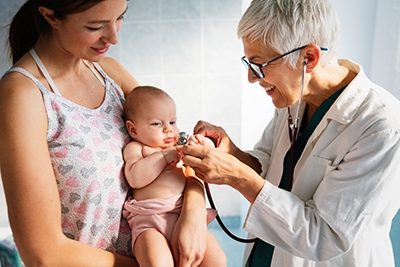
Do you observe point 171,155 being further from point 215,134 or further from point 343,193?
point 343,193

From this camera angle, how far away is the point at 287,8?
1313 millimetres

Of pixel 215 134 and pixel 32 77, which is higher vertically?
pixel 32 77

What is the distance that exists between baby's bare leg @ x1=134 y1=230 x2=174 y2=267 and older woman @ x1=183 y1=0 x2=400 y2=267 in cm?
23

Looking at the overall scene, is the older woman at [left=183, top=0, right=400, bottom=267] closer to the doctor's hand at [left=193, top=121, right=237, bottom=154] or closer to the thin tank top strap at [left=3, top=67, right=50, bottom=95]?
the doctor's hand at [left=193, top=121, right=237, bottom=154]

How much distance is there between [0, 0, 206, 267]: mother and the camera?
Result: 1.06 meters

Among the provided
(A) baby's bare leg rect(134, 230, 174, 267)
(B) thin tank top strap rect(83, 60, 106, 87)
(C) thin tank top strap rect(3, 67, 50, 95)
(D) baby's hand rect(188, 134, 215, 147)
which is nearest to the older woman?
(D) baby's hand rect(188, 134, 215, 147)

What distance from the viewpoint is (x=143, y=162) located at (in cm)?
130

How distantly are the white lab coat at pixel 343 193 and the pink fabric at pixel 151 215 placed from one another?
23cm

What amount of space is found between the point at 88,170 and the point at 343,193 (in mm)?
725

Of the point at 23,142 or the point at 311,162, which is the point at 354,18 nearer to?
the point at 311,162

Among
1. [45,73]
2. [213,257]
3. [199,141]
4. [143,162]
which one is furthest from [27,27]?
[213,257]

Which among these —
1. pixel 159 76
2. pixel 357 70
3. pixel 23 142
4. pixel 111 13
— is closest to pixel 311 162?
pixel 357 70

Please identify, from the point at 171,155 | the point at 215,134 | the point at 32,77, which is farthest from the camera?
the point at 215,134

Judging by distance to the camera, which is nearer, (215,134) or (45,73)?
(45,73)
